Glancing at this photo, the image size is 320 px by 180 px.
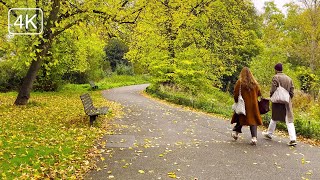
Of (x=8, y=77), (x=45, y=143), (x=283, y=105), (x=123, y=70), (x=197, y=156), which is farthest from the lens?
(x=123, y=70)

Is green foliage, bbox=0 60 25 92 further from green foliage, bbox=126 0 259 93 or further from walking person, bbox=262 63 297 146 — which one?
walking person, bbox=262 63 297 146

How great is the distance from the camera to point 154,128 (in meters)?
11.1

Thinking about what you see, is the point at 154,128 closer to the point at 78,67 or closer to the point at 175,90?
the point at 175,90

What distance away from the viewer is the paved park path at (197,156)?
20.5ft

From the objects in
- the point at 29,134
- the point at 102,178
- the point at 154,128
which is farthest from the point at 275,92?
the point at 29,134

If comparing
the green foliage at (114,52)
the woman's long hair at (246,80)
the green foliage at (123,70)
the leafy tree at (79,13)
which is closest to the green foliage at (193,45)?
the leafy tree at (79,13)

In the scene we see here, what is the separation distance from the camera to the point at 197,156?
7.47 metres

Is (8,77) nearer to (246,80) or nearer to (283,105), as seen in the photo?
(246,80)

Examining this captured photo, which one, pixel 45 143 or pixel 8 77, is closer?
pixel 45 143

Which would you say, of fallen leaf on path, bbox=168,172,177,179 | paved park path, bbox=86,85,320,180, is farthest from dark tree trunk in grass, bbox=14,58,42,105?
fallen leaf on path, bbox=168,172,177,179

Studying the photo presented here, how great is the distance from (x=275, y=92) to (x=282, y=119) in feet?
2.45

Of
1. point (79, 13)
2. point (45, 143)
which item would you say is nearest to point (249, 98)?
point (45, 143)

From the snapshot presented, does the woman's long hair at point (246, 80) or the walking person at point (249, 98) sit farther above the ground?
the woman's long hair at point (246, 80)

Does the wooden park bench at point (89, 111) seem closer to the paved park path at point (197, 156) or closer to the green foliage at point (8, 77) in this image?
the paved park path at point (197, 156)
